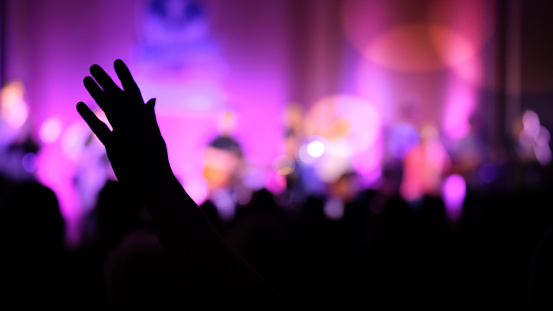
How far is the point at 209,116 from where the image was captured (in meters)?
8.75

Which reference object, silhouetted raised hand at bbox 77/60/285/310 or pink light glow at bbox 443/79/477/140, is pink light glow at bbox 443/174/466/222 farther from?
silhouetted raised hand at bbox 77/60/285/310

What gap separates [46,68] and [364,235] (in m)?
5.75

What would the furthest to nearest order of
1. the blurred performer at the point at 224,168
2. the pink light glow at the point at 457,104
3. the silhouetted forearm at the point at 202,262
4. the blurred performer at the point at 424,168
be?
1. the pink light glow at the point at 457,104
2. the blurred performer at the point at 424,168
3. the blurred performer at the point at 224,168
4. the silhouetted forearm at the point at 202,262

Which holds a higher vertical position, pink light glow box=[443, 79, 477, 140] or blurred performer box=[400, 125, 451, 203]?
pink light glow box=[443, 79, 477, 140]

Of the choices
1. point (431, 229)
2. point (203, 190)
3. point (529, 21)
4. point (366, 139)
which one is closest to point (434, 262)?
point (431, 229)

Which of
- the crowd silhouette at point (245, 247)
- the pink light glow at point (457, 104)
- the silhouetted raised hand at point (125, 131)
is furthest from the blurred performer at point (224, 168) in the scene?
the silhouetted raised hand at point (125, 131)

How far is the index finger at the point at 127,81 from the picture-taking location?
0.88 metres

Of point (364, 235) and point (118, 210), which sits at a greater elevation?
point (118, 210)

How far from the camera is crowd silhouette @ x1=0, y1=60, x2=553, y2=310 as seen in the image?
0.87 meters

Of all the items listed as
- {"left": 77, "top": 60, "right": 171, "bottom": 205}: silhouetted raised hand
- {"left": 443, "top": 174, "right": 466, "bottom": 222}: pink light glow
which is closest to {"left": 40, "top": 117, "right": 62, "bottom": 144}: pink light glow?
{"left": 443, "top": 174, "right": 466, "bottom": 222}: pink light glow

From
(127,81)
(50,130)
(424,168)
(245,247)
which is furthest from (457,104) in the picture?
(127,81)

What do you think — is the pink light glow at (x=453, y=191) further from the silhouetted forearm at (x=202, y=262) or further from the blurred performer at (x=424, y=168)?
the silhouetted forearm at (x=202, y=262)

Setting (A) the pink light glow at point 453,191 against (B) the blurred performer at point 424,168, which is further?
(A) the pink light glow at point 453,191

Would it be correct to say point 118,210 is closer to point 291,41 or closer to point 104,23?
point 104,23
